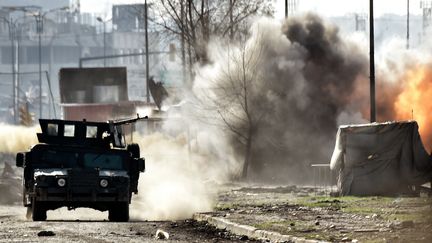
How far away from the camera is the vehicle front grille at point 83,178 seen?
26.2 m

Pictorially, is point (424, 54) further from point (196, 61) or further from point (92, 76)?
point (92, 76)

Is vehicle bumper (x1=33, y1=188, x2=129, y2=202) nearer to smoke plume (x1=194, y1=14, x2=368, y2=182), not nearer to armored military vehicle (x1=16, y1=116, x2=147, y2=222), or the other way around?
armored military vehicle (x1=16, y1=116, x2=147, y2=222)

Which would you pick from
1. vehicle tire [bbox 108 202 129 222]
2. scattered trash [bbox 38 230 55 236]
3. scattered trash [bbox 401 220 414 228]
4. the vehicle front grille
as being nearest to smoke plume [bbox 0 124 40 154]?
vehicle tire [bbox 108 202 129 222]

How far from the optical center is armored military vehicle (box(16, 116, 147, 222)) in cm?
2614

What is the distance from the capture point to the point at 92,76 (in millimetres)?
71000

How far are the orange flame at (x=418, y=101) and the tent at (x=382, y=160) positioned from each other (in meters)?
15.4

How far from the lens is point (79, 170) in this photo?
1039 inches

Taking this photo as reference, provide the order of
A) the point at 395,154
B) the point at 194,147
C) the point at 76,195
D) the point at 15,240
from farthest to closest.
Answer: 1. the point at 194,147
2. the point at 395,154
3. the point at 76,195
4. the point at 15,240

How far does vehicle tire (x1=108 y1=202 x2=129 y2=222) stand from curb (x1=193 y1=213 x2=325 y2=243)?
59.3 inches

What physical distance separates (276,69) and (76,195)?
1069 inches

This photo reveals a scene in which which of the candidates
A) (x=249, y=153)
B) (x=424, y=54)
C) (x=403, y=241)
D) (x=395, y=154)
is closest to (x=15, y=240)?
(x=403, y=241)

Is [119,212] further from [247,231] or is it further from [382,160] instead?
[382,160]

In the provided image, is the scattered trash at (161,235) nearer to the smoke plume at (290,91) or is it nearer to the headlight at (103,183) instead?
the headlight at (103,183)

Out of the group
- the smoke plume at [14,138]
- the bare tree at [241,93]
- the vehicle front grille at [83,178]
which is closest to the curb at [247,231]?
the vehicle front grille at [83,178]
